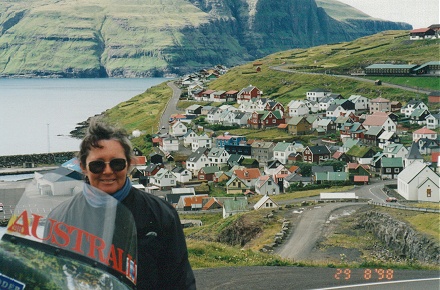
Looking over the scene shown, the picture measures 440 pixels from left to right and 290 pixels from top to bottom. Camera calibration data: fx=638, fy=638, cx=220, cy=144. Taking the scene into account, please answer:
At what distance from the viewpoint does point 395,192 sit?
42.8 m

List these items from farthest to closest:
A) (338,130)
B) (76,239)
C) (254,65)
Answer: (254,65) → (338,130) → (76,239)

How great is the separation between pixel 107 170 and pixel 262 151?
2328 inches

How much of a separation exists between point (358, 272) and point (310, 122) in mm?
60547

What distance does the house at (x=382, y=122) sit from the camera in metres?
64.5

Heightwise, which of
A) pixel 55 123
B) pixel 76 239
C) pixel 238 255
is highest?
pixel 76 239

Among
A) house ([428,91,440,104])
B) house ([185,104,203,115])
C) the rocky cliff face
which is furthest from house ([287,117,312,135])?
the rocky cliff face

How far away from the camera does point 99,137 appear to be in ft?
9.80

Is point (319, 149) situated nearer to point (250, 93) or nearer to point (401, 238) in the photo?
point (250, 93)

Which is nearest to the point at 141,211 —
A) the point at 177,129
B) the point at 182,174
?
the point at 182,174

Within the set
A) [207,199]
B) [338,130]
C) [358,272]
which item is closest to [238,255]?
[358,272]

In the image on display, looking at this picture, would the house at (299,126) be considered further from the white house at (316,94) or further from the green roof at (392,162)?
the green roof at (392,162)

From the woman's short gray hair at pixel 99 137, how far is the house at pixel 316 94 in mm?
83780

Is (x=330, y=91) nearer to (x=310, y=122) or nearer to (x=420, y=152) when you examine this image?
(x=310, y=122)

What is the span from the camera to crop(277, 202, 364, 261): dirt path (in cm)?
2127
